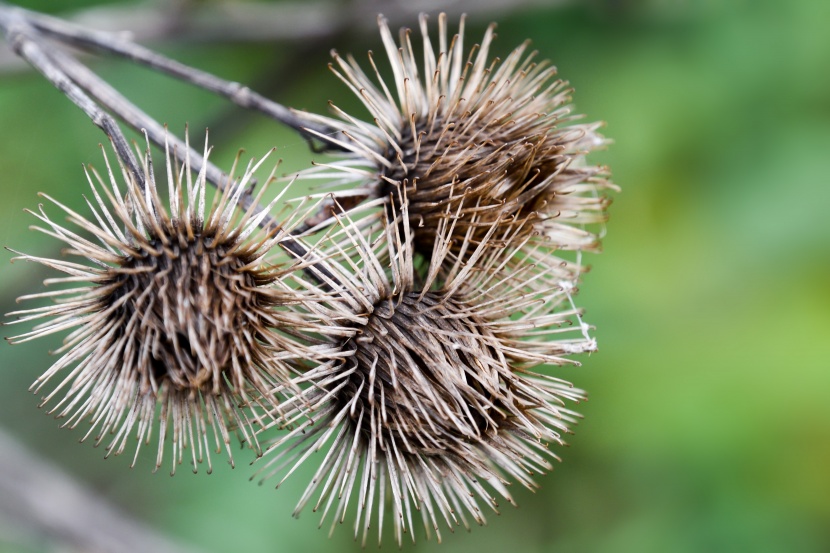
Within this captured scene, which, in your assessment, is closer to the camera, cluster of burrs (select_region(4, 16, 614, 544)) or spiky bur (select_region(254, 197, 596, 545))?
cluster of burrs (select_region(4, 16, 614, 544))

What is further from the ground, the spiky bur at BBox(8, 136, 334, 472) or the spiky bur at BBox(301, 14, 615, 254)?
the spiky bur at BBox(301, 14, 615, 254)

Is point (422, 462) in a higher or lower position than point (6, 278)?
lower

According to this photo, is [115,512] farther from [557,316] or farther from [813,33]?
[813,33]

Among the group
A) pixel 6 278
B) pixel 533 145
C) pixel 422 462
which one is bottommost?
pixel 422 462

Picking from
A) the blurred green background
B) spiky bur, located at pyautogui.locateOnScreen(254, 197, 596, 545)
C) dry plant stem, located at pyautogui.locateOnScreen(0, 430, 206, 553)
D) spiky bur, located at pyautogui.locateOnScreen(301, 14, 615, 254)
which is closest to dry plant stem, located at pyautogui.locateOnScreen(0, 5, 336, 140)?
spiky bur, located at pyautogui.locateOnScreen(301, 14, 615, 254)

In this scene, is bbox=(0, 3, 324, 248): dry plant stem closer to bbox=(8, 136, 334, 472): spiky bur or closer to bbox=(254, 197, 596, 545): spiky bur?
bbox=(8, 136, 334, 472): spiky bur

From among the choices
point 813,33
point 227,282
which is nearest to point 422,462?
point 227,282

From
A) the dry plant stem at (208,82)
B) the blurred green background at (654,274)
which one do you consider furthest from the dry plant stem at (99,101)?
the blurred green background at (654,274)
